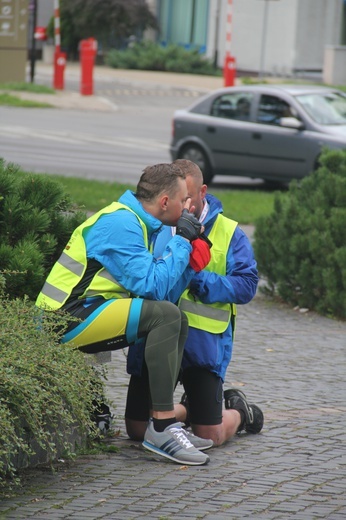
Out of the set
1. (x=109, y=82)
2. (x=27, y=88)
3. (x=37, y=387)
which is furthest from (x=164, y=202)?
(x=109, y=82)

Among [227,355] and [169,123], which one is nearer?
[227,355]

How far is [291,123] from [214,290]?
461 inches

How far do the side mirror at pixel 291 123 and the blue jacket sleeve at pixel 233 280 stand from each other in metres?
11.4

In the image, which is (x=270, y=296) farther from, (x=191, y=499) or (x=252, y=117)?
(x=252, y=117)

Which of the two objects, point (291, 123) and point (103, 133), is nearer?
point (291, 123)

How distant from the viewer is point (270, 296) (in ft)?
33.7

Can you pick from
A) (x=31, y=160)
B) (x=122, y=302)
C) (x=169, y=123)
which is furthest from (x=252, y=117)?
(x=122, y=302)

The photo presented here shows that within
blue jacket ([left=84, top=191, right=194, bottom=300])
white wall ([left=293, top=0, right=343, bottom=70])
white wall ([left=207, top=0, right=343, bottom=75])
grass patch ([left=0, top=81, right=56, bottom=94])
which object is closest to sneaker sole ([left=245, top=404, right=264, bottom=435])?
blue jacket ([left=84, top=191, right=194, bottom=300])

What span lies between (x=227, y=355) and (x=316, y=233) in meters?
3.94

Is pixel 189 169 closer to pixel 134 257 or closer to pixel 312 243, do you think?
pixel 134 257

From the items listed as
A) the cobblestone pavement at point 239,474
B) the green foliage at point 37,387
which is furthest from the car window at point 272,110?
the green foliage at point 37,387

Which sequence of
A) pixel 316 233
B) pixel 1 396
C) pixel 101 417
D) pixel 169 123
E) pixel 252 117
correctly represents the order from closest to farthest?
pixel 1 396
pixel 101 417
pixel 316 233
pixel 252 117
pixel 169 123

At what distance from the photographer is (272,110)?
17.7 meters

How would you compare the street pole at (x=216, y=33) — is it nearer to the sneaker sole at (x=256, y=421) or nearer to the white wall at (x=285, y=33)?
the white wall at (x=285, y=33)
